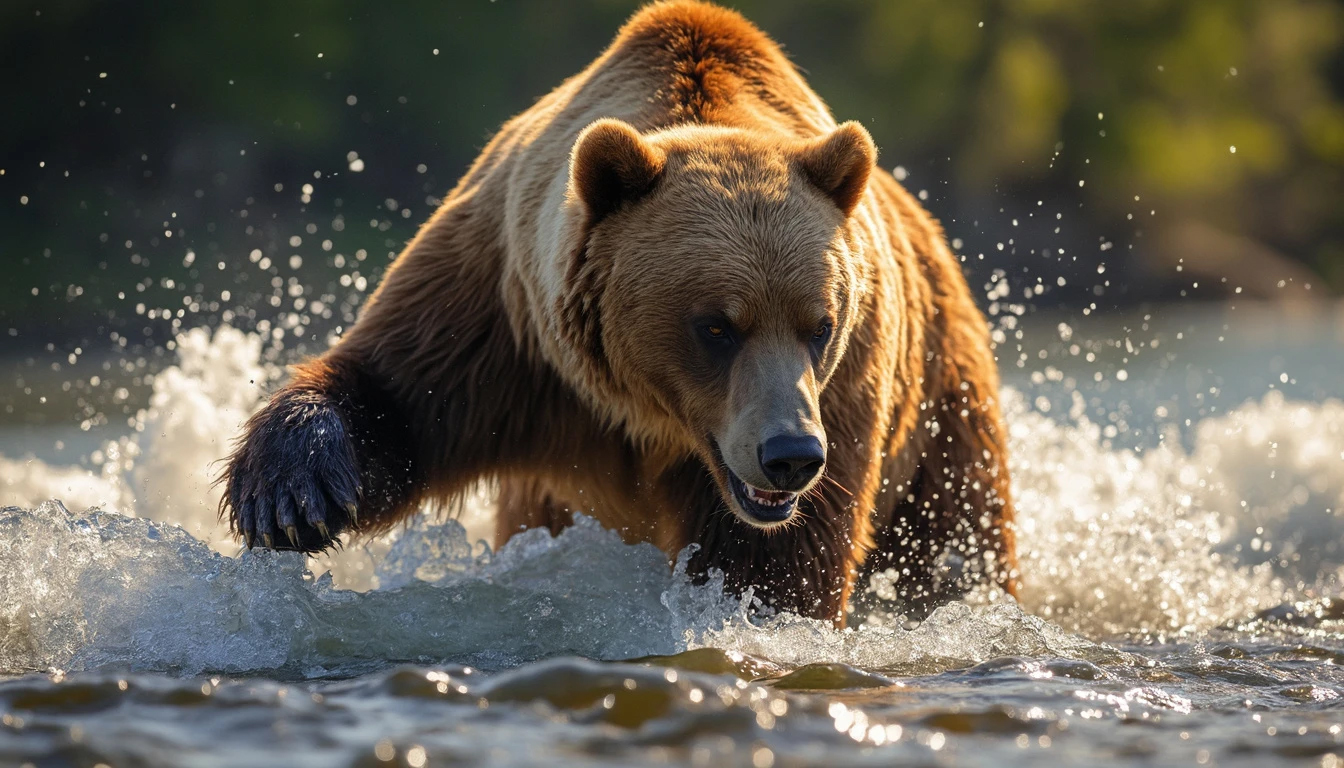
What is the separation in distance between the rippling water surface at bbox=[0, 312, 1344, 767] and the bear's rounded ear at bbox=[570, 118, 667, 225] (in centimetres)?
121

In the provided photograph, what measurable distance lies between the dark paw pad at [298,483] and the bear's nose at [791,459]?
51.2 inches

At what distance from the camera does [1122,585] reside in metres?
6.76

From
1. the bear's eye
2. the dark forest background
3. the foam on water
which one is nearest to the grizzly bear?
the bear's eye

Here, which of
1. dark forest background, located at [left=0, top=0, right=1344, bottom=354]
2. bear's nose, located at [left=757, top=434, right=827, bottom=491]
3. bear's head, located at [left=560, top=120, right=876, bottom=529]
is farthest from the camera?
dark forest background, located at [left=0, top=0, right=1344, bottom=354]

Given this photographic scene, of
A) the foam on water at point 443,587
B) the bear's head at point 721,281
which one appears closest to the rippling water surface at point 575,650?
the foam on water at point 443,587

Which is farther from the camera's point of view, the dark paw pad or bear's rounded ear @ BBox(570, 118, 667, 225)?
the dark paw pad

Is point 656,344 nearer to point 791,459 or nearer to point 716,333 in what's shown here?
point 716,333

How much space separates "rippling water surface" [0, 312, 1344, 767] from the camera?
313 centimetres

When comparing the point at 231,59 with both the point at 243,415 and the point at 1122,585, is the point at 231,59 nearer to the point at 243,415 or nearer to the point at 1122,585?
the point at 243,415

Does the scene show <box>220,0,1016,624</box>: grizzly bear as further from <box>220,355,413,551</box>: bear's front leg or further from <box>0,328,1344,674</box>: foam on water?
<box>0,328,1344,674</box>: foam on water

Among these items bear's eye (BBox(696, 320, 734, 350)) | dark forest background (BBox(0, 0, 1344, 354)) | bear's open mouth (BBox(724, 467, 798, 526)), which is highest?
dark forest background (BBox(0, 0, 1344, 354))

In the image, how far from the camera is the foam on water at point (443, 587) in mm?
4320

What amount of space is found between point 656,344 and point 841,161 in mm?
764

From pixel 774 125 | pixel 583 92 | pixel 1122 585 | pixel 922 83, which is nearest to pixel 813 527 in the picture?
pixel 774 125
